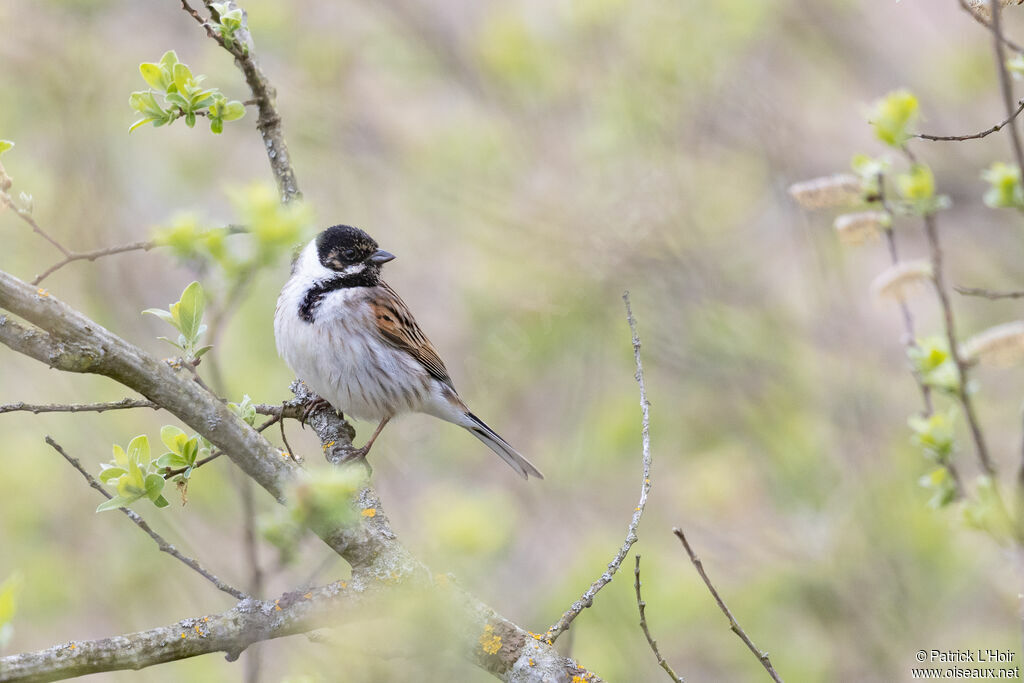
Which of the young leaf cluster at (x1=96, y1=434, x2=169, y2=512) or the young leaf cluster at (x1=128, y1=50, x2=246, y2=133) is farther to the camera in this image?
the young leaf cluster at (x1=128, y1=50, x2=246, y2=133)

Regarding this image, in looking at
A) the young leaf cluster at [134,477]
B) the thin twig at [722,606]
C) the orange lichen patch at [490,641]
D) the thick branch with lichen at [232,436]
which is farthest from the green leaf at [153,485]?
the thin twig at [722,606]

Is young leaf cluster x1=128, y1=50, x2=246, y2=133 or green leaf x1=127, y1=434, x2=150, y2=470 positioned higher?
young leaf cluster x1=128, y1=50, x2=246, y2=133

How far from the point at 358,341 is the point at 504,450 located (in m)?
0.94

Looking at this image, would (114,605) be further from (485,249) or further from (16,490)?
(485,249)

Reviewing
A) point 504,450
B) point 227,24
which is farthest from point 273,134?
point 504,450

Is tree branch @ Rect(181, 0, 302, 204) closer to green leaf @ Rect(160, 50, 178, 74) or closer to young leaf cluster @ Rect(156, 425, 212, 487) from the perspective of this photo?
green leaf @ Rect(160, 50, 178, 74)

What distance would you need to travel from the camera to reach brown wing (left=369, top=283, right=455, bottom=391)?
13.8 ft

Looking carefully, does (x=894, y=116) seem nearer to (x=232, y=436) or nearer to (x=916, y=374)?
(x=916, y=374)

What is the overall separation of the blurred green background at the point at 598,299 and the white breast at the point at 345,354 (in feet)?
3.85

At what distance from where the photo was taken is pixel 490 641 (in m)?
2.32

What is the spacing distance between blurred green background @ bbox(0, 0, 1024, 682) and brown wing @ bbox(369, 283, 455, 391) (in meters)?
1.04

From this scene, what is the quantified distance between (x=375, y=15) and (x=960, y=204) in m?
4.27

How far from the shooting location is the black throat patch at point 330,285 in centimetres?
387

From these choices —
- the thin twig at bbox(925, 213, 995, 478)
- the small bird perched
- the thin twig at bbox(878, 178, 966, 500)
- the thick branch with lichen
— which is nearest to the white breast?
the small bird perched
